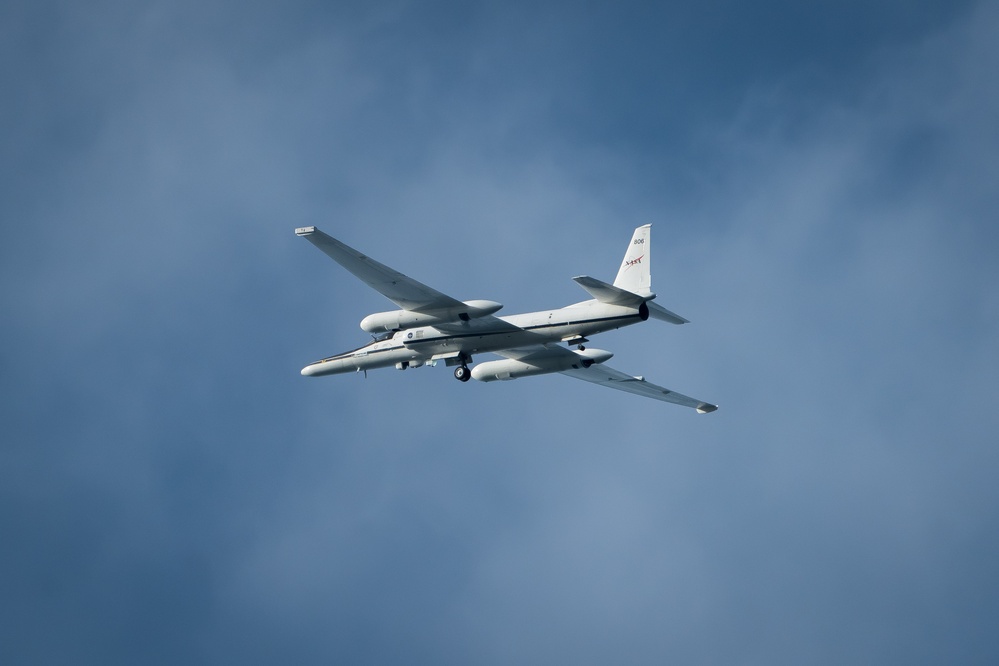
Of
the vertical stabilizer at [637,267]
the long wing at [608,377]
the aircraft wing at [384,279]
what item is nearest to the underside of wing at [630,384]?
the long wing at [608,377]

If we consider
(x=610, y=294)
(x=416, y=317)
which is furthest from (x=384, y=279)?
(x=610, y=294)

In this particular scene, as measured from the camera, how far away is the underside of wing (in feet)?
188

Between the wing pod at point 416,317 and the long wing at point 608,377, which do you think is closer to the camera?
the wing pod at point 416,317

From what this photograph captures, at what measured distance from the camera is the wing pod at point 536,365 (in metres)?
53.7

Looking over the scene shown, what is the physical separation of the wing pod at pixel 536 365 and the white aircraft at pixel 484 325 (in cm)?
4

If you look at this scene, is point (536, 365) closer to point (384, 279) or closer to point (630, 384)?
point (630, 384)

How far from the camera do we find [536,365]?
2180 inches

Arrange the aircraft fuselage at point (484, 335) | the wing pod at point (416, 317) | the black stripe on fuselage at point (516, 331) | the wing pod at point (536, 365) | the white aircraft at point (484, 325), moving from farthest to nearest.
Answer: the wing pod at point (536, 365), the aircraft fuselage at point (484, 335), the wing pod at point (416, 317), the black stripe on fuselage at point (516, 331), the white aircraft at point (484, 325)

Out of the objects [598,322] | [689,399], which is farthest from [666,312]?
[689,399]

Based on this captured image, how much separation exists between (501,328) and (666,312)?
7.16m

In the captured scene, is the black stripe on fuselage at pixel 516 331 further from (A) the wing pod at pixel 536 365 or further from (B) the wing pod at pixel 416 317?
(A) the wing pod at pixel 536 365

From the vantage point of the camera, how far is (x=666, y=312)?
49.9 meters

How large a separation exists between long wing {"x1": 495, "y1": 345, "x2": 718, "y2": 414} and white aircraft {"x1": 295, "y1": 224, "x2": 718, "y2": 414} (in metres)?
0.07

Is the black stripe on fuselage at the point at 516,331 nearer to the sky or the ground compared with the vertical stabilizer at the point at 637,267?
nearer to the ground
